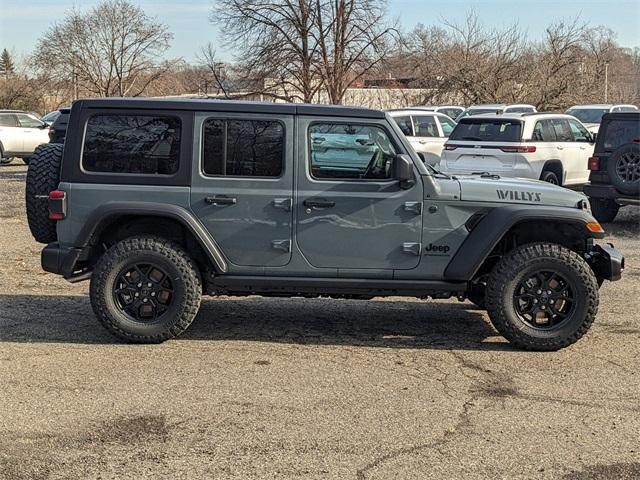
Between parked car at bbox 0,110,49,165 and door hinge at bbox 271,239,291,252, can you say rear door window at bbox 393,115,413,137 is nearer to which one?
parked car at bbox 0,110,49,165

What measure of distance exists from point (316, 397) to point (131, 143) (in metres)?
2.47

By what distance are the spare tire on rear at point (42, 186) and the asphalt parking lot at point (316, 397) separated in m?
0.88

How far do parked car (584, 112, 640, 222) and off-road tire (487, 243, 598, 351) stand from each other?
242 inches

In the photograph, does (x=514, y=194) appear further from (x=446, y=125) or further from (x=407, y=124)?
(x=446, y=125)

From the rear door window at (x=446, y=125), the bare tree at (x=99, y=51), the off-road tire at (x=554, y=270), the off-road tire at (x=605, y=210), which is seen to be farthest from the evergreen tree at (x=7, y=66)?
the off-road tire at (x=554, y=270)

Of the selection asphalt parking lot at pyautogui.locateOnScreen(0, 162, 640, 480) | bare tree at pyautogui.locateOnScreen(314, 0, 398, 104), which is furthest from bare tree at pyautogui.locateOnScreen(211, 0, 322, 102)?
asphalt parking lot at pyautogui.locateOnScreen(0, 162, 640, 480)

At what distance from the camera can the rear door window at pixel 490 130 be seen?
48.0 feet

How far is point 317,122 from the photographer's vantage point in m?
6.25

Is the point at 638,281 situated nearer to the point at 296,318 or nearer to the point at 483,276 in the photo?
the point at 483,276

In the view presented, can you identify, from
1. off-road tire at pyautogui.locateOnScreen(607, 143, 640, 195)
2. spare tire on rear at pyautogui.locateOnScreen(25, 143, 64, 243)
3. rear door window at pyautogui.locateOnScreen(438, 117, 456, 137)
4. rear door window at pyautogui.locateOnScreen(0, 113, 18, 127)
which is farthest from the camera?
rear door window at pyautogui.locateOnScreen(0, 113, 18, 127)

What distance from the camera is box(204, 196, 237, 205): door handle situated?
20.1 feet

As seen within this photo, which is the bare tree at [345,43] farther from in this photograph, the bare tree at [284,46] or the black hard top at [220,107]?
the black hard top at [220,107]

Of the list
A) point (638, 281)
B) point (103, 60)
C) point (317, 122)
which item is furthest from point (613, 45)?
point (317, 122)

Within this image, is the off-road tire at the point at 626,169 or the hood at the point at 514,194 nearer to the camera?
the hood at the point at 514,194
